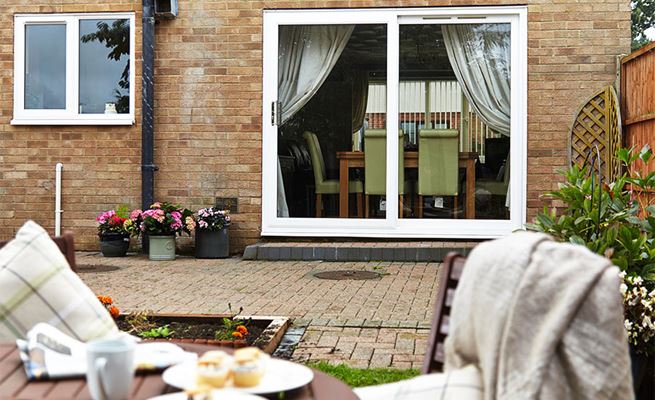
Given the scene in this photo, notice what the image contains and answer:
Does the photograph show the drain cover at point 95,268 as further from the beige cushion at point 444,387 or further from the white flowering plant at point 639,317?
the beige cushion at point 444,387

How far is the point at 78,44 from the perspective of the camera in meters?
9.58

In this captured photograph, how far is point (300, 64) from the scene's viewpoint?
9.38 m

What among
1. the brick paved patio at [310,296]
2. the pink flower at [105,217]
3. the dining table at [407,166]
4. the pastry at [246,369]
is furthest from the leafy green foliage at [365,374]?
the pink flower at [105,217]

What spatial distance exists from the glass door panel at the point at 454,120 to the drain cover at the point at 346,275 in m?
1.69

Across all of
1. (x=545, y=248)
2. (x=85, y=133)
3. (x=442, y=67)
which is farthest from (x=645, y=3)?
(x=545, y=248)

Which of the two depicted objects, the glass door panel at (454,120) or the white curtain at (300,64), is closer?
the glass door panel at (454,120)

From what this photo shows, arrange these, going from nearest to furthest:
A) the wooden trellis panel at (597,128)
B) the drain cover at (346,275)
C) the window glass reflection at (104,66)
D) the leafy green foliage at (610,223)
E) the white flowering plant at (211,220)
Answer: the leafy green foliage at (610,223)
the drain cover at (346,275)
the wooden trellis panel at (597,128)
the white flowering plant at (211,220)
the window glass reflection at (104,66)

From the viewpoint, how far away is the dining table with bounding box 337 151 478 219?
909 cm

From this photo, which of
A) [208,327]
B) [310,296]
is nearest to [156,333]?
[208,327]

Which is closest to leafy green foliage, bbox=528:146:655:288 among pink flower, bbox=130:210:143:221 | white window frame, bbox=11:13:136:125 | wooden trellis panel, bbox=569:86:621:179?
wooden trellis panel, bbox=569:86:621:179

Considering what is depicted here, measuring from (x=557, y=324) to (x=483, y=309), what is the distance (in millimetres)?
178

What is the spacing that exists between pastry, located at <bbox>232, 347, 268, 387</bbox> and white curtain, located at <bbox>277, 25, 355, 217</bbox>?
757 cm

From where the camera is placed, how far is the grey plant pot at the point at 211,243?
8.94 m

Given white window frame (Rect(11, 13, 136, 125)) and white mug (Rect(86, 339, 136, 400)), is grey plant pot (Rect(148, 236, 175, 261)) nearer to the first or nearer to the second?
white window frame (Rect(11, 13, 136, 125))
